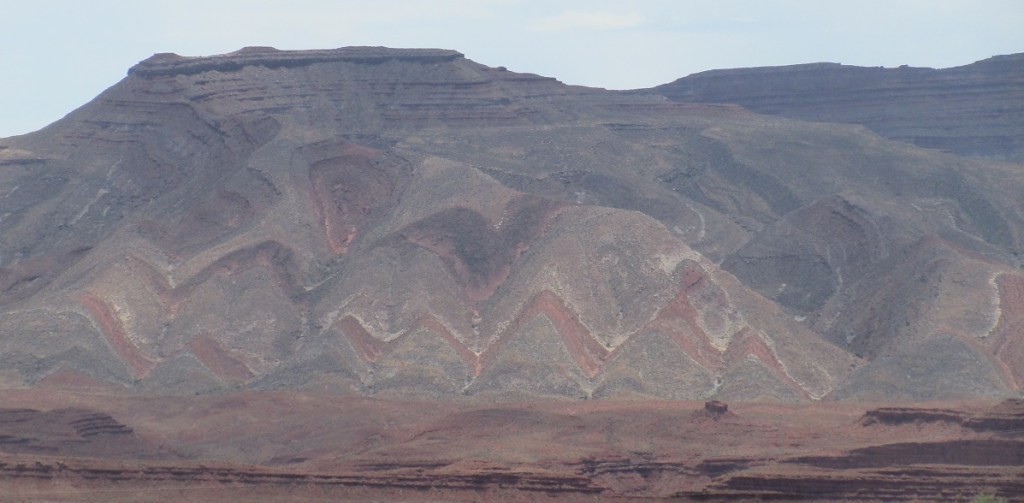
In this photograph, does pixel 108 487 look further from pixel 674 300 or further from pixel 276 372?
pixel 674 300

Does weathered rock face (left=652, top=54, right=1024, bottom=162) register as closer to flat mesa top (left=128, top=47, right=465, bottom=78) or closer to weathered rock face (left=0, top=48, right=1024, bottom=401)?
weathered rock face (left=0, top=48, right=1024, bottom=401)

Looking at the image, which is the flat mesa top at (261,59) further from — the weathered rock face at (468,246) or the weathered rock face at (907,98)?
the weathered rock face at (907,98)

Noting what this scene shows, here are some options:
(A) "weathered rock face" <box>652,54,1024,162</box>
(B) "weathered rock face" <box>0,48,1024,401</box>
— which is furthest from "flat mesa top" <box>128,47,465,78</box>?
(A) "weathered rock face" <box>652,54,1024,162</box>

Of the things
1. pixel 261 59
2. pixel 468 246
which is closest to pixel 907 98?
pixel 261 59

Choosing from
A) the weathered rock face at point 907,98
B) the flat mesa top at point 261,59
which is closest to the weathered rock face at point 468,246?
the flat mesa top at point 261,59

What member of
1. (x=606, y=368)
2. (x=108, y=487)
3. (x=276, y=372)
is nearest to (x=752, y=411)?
(x=606, y=368)

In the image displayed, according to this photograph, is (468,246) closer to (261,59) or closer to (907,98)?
(261,59)
